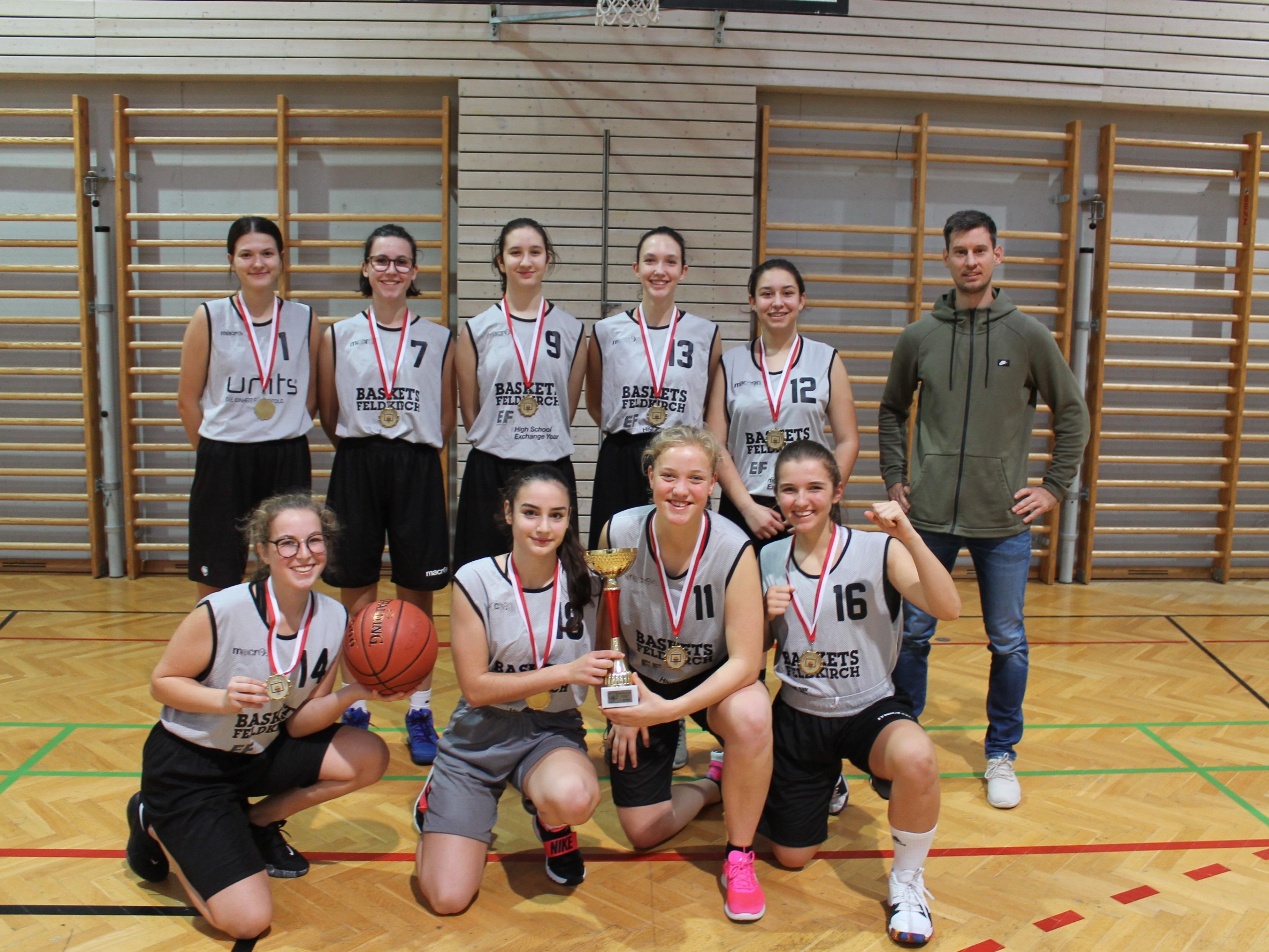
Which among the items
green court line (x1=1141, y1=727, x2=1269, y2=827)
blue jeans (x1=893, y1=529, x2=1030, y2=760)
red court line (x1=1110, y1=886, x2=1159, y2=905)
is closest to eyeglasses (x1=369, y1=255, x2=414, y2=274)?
blue jeans (x1=893, y1=529, x2=1030, y2=760)

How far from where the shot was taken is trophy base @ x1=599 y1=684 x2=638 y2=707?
2.44 metres

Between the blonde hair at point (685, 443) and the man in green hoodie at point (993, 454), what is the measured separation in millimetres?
Answer: 913

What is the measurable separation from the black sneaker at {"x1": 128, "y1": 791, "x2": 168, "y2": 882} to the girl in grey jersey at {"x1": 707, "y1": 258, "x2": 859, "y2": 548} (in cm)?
193

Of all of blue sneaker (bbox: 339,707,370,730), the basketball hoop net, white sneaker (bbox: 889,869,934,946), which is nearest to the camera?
white sneaker (bbox: 889,869,934,946)

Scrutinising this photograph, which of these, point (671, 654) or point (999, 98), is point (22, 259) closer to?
point (671, 654)

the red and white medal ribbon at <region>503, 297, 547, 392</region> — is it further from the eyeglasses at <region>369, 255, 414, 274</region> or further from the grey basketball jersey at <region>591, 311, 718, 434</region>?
the eyeglasses at <region>369, 255, 414, 274</region>

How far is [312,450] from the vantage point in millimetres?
5957

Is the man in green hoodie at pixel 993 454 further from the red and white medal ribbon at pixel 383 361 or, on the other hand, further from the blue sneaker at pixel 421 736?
the red and white medal ribbon at pixel 383 361

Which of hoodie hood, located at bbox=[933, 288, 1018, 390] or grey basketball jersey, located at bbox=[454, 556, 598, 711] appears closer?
grey basketball jersey, located at bbox=[454, 556, 598, 711]

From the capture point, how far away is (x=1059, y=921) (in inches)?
94.1

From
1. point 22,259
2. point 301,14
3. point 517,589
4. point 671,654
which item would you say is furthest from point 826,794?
point 22,259

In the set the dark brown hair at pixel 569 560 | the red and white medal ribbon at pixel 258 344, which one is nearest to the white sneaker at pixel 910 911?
the dark brown hair at pixel 569 560

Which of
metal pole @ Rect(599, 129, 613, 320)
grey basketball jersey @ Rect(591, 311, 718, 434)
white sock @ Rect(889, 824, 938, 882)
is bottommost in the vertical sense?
white sock @ Rect(889, 824, 938, 882)

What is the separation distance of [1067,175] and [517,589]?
5054mm
